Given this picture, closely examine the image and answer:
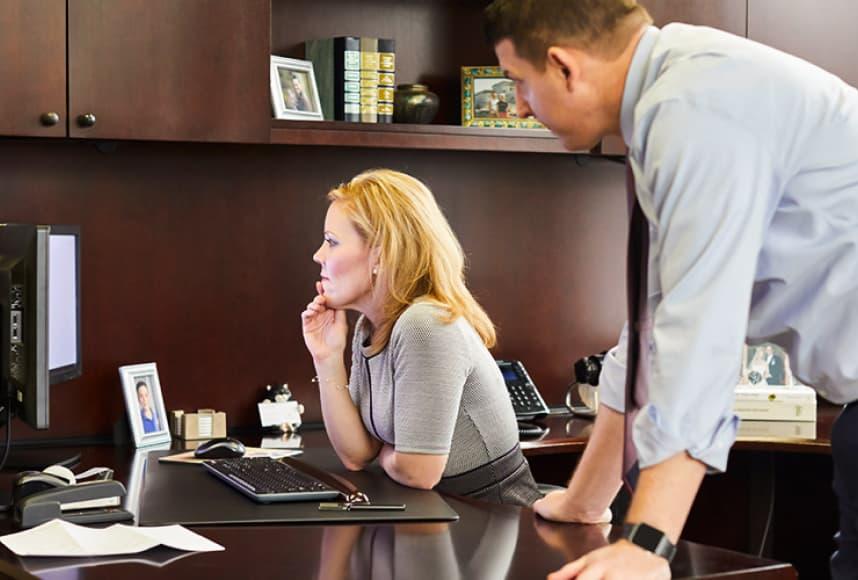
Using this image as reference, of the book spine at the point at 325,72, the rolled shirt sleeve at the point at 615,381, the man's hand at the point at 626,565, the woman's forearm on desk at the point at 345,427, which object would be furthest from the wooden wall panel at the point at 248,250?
the man's hand at the point at 626,565

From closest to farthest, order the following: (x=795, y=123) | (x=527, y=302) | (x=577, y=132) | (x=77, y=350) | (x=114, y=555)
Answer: (x=795, y=123) → (x=577, y=132) → (x=114, y=555) → (x=77, y=350) → (x=527, y=302)

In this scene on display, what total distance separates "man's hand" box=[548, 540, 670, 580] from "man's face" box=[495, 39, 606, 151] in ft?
1.77

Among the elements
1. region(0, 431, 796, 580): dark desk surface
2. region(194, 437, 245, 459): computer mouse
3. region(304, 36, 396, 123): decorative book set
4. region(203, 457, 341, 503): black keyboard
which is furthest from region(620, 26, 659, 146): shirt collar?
region(304, 36, 396, 123): decorative book set

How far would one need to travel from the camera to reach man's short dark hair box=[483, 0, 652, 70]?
1698 mm

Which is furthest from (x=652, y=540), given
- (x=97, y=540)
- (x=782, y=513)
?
(x=782, y=513)

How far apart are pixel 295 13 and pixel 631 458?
2.24 metres

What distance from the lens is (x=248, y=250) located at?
370 centimetres

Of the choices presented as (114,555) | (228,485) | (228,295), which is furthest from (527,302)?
(114,555)

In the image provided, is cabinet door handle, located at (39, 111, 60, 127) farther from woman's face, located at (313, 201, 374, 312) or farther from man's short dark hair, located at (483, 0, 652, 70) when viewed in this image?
man's short dark hair, located at (483, 0, 652, 70)

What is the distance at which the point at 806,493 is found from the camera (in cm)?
425

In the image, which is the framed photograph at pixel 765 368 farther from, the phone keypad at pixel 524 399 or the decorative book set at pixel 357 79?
the decorative book set at pixel 357 79

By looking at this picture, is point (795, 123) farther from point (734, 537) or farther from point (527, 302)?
point (734, 537)

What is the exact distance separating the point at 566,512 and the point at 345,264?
0.92 metres

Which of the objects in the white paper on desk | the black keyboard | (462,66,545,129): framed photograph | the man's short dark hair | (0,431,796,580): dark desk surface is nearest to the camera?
the man's short dark hair
